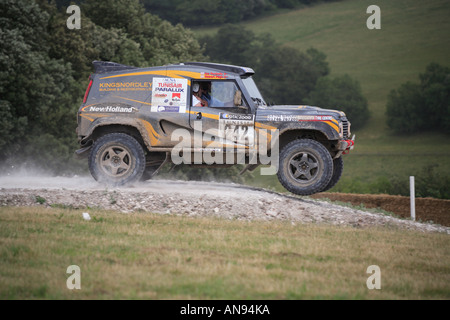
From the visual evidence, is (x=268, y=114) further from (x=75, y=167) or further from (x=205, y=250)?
(x=75, y=167)

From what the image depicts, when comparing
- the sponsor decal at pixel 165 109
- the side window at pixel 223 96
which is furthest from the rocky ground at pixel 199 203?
the side window at pixel 223 96

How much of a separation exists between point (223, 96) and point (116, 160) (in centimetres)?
285

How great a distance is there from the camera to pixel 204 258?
866 centimetres

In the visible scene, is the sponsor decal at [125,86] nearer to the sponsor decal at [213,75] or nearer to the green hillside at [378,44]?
the sponsor decal at [213,75]

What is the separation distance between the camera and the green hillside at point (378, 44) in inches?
2589

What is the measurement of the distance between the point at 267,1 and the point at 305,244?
96860mm

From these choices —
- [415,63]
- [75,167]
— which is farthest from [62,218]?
[415,63]

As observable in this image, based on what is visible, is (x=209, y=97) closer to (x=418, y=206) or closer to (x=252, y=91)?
(x=252, y=91)

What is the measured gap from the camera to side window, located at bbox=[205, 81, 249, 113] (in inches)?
525

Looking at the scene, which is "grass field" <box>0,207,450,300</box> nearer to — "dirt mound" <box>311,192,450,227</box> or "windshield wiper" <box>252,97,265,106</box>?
"windshield wiper" <box>252,97,265,106</box>

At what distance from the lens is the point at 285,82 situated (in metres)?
76.1

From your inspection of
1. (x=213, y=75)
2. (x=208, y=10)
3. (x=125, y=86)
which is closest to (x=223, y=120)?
(x=213, y=75)

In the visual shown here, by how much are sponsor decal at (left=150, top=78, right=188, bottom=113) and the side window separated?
48 cm

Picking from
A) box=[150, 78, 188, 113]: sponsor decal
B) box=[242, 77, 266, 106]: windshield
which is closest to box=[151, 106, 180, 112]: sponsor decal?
box=[150, 78, 188, 113]: sponsor decal
